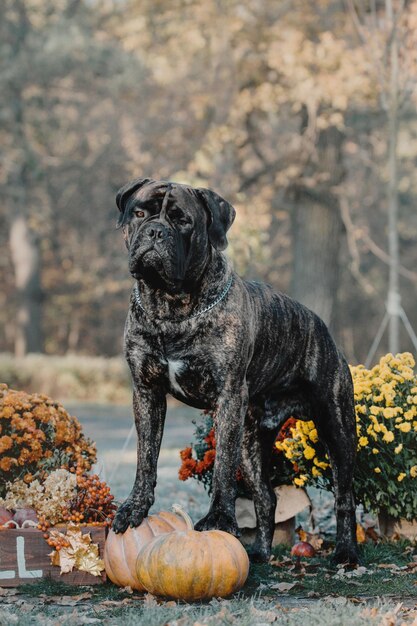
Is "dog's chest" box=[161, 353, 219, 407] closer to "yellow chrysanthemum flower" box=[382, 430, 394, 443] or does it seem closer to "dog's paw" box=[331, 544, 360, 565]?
"dog's paw" box=[331, 544, 360, 565]

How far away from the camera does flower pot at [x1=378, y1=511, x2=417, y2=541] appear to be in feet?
20.3

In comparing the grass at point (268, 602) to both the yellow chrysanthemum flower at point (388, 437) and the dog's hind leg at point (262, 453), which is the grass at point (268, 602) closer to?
the dog's hind leg at point (262, 453)

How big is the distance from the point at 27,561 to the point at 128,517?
0.60m

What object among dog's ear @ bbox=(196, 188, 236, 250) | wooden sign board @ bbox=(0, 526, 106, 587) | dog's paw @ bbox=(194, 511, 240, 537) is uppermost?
dog's ear @ bbox=(196, 188, 236, 250)

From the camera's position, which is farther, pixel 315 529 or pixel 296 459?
pixel 315 529

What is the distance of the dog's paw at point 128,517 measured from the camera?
4.82 metres

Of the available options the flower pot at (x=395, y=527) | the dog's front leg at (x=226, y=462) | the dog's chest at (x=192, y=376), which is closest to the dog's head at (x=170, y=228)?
the dog's chest at (x=192, y=376)

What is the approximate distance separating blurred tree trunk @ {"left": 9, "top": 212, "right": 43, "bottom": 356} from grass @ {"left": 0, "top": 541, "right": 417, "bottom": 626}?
24193mm

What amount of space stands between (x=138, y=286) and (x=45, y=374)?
20.3 meters

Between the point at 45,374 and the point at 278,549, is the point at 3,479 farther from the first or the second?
the point at 45,374

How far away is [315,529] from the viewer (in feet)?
22.5

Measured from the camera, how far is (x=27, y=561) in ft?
16.1

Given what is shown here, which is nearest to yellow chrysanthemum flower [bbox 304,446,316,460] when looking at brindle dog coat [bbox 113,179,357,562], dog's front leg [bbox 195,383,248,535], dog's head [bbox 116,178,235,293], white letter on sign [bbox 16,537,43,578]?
brindle dog coat [bbox 113,179,357,562]

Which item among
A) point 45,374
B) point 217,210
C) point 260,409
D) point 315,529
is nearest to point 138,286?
point 217,210
